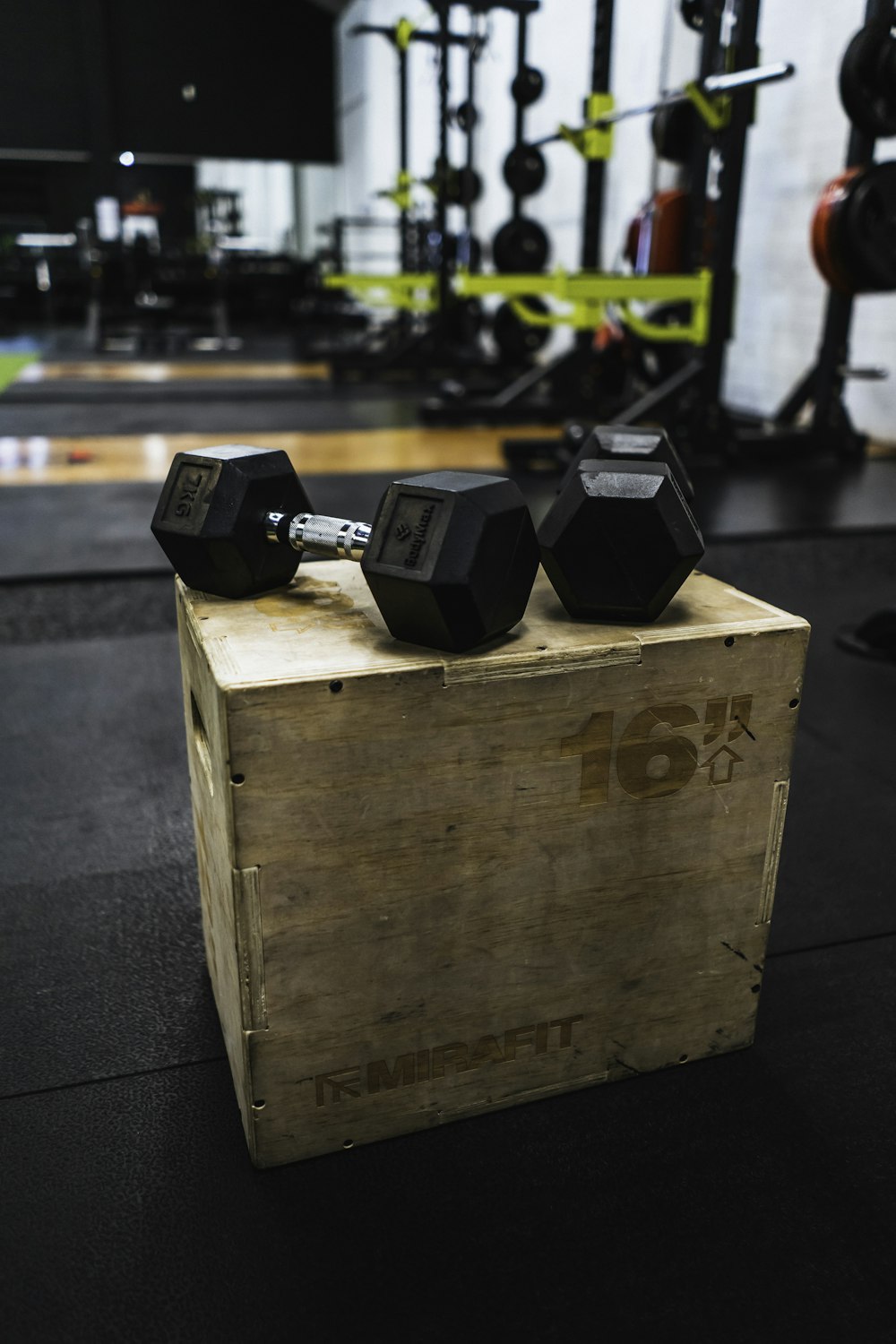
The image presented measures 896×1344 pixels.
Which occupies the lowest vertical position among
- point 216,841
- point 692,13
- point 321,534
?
point 216,841

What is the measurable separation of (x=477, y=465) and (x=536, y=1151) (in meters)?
2.87

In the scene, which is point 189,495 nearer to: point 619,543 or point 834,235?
point 619,543

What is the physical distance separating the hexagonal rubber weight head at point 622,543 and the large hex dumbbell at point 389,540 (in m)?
0.04

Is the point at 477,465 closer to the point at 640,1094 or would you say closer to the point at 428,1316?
the point at 640,1094

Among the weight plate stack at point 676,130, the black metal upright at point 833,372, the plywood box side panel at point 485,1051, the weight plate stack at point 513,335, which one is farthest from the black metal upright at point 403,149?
the plywood box side panel at point 485,1051

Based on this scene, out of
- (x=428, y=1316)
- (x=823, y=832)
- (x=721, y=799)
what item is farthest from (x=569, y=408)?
(x=428, y=1316)

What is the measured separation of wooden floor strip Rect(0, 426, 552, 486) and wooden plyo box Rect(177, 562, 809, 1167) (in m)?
2.35

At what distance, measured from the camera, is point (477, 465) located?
3510 millimetres

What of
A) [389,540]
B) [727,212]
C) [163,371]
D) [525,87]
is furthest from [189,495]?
[163,371]

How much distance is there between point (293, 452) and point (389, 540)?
320cm

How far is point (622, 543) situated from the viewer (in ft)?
2.65

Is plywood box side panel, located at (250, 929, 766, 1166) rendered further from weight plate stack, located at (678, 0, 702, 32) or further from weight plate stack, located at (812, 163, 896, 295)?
weight plate stack, located at (678, 0, 702, 32)

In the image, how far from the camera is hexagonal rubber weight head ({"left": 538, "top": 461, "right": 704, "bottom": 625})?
81 centimetres

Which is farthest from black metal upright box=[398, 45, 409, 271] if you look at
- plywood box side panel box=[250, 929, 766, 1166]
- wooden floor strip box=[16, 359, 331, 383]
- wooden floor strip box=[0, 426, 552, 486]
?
plywood box side panel box=[250, 929, 766, 1166]
